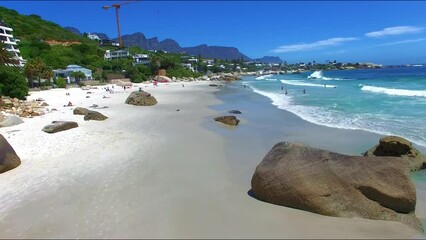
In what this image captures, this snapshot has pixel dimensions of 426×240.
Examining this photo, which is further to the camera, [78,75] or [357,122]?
[78,75]

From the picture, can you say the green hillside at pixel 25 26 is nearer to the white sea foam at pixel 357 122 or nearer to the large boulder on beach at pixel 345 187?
the white sea foam at pixel 357 122

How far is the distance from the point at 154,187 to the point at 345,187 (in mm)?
5057

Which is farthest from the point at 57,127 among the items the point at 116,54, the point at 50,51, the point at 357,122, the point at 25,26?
the point at 25,26

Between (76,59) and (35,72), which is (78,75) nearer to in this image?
(35,72)

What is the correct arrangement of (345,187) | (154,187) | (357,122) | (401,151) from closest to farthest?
(345,187), (154,187), (401,151), (357,122)

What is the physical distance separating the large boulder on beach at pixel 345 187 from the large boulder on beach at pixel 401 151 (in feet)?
12.2

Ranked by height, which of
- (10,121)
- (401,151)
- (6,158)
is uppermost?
(401,151)

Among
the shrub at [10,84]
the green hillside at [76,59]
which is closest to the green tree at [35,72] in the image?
the green hillside at [76,59]

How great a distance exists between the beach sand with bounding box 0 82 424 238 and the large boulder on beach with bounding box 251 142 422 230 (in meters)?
0.25

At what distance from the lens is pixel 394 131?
1653cm

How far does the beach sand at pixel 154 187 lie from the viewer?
7.04 meters

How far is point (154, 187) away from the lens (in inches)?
375

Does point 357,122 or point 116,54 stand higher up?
point 116,54

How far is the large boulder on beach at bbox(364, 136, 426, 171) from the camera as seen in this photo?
10734 mm
